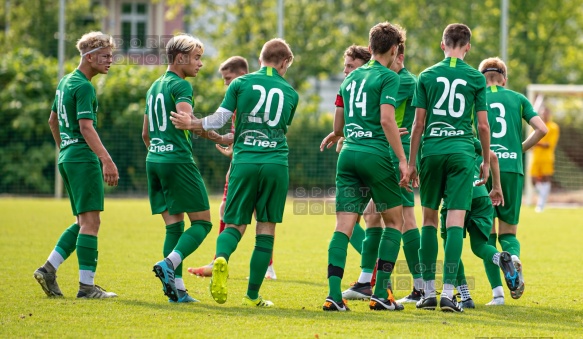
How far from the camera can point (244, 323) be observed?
6051 mm

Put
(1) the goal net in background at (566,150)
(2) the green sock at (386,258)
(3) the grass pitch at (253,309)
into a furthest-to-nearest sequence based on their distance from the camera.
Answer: (1) the goal net in background at (566,150), (2) the green sock at (386,258), (3) the grass pitch at (253,309)

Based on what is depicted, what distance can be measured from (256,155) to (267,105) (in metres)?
0.40

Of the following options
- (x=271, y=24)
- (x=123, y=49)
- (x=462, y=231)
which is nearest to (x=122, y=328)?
(x=462, y=231)

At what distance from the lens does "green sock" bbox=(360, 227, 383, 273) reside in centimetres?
730

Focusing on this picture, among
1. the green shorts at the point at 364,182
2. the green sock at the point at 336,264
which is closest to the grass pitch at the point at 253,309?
the green sock at the point at 336,264

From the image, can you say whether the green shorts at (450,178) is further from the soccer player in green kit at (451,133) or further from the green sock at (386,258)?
the green sock at (386,258)

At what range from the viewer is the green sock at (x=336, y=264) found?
6.64 metres

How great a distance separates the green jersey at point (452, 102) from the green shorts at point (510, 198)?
3.34 feet

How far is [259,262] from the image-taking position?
6.82 meters

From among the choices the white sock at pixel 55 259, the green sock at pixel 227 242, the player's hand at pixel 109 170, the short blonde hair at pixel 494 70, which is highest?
the short blonde hair at pixel 494 70

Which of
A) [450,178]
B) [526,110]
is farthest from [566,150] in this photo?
[450,178]

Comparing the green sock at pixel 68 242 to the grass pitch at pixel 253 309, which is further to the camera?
the green sock at pixel 68 242

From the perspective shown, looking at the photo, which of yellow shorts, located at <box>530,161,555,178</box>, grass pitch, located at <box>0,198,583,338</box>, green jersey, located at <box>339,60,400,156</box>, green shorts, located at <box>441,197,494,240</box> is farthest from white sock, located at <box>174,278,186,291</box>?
yellow shorts, located at <box>530,161,555,178</box>

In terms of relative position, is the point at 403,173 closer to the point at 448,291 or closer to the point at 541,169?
the point at 448,291
